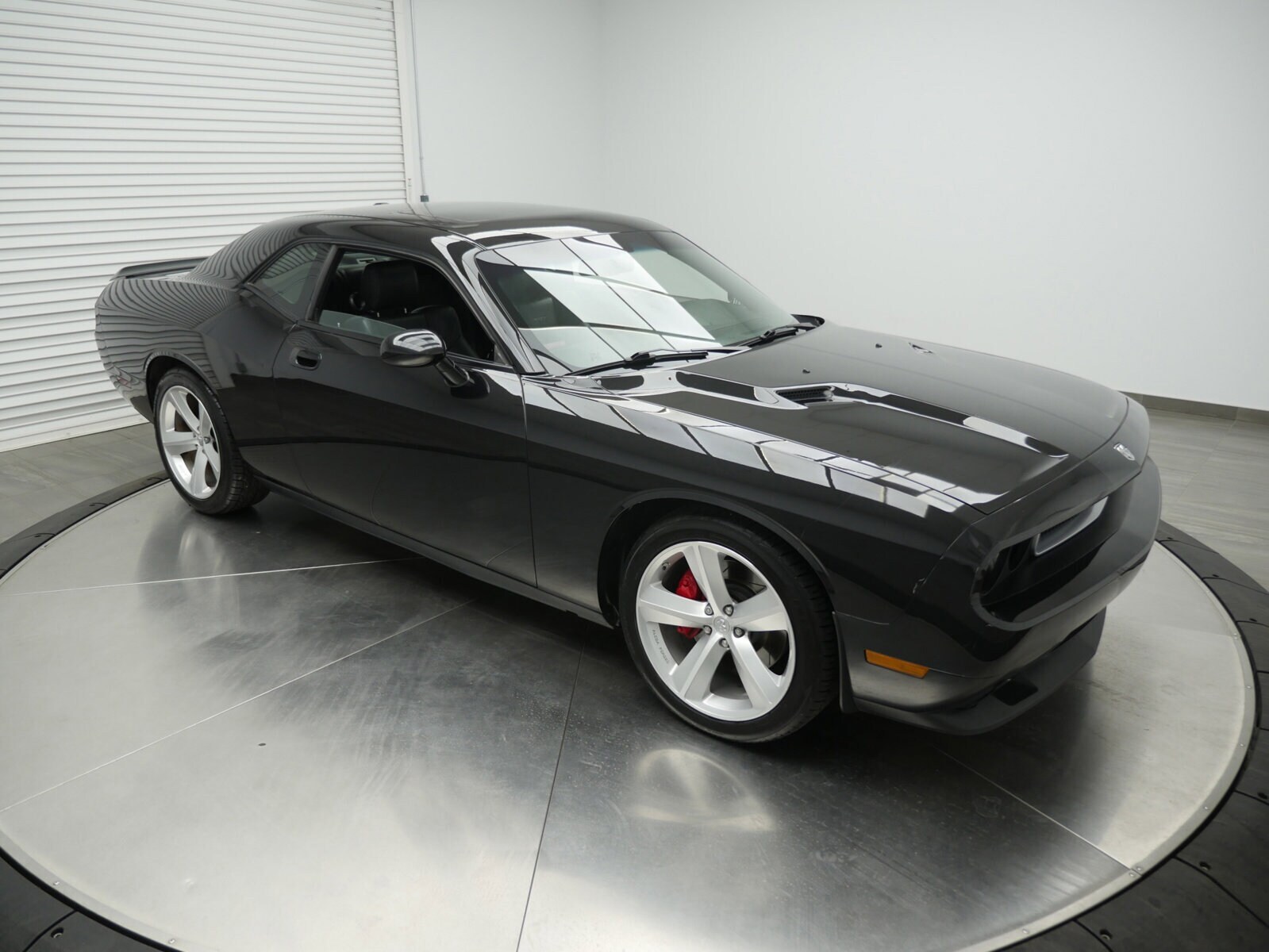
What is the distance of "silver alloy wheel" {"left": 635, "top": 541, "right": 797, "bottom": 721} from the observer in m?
2.29

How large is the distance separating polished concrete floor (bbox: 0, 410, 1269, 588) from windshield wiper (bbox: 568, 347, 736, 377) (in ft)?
8.09

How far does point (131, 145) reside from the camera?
5555mm

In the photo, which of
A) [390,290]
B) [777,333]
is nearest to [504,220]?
[390,290]

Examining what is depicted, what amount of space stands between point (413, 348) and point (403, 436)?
0.39 meters

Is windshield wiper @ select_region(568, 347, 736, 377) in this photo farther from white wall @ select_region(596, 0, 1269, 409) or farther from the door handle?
white wall @ select_region(596, 0, 1269, 409)

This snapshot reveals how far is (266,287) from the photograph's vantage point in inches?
137

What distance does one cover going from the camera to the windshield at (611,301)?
2.74 metres

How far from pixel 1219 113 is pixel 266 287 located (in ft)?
17.6

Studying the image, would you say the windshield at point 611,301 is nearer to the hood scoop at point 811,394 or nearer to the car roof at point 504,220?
the car roof at point 504,220

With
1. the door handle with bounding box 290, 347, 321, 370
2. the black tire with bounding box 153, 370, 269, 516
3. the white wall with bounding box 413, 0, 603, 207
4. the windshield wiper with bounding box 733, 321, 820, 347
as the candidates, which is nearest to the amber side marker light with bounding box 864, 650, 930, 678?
the windshield wiper with bounding box 733, 321, 820, 347

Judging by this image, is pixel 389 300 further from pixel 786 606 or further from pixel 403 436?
pixel 786 606

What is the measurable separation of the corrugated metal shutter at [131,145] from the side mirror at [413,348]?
385cm

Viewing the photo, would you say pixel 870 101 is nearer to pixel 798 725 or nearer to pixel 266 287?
pixel 266 287

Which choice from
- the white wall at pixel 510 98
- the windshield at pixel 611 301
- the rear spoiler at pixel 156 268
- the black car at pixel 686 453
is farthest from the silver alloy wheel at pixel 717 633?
the white wall at pixel 510 98
